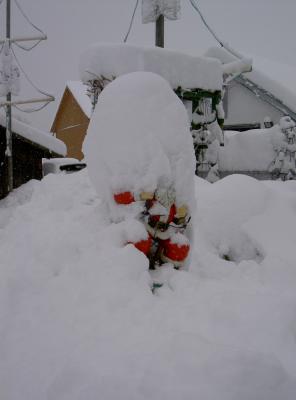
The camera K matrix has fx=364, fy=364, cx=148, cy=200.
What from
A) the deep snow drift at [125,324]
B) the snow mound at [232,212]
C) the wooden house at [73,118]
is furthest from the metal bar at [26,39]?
the deep snow drift at [125,324]

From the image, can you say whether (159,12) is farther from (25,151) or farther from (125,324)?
(125,324)

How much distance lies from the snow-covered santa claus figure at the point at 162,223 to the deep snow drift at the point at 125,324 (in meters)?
0.21

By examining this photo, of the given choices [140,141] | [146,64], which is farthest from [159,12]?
[140,141]

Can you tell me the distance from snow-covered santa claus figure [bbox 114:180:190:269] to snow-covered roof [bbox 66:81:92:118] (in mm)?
17923

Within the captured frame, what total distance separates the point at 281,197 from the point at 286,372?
365 centimetres

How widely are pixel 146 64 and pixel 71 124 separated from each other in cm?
1538

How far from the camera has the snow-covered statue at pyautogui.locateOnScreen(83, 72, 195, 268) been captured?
9.07 ft

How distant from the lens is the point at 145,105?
2.87m

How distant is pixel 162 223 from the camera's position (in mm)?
2828

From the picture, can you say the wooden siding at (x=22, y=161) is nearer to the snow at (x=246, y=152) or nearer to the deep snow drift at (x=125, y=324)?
the snow at (x=246, y=152)

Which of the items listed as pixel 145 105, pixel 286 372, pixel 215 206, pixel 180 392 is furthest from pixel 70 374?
pixel 215 206

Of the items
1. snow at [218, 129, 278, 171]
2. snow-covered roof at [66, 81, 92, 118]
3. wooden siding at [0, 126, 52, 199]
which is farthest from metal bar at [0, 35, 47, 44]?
snow at [218, 129, 278, 171]

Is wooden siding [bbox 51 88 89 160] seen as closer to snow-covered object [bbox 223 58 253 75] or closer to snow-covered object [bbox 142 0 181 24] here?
snow-covered object [bbox 223 58 253 75]

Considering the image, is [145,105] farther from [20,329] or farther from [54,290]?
[20,329]
